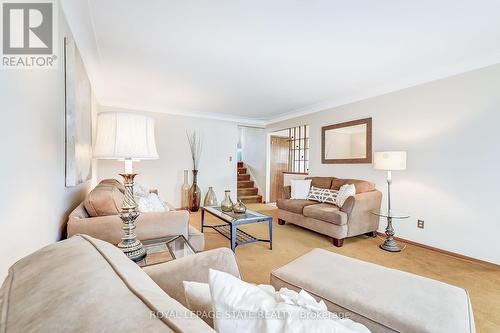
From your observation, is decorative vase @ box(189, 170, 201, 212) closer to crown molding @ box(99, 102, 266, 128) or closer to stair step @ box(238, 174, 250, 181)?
crown molding @ box(99, 102, 266, 128)

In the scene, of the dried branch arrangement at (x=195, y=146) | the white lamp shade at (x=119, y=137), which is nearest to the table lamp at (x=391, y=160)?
the white lamp shade at (x=119, y=137)

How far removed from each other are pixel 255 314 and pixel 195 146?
4.77 m

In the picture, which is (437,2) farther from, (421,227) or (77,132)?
(77,132)

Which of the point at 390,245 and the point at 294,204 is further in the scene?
the point at 294,204

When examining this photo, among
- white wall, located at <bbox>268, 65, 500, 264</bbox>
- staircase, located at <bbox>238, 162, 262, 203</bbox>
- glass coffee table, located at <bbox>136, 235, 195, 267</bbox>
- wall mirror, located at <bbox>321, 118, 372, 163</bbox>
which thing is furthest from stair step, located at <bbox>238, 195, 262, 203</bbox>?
glass coffee table, located at <bbox>136, 235, 195, 267</bbox>

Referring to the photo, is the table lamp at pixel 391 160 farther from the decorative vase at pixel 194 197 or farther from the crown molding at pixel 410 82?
the decorative vase at pixel 194 197

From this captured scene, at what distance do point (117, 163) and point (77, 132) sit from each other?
2.79 m

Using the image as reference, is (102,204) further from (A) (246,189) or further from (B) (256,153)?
(B) (256,153)

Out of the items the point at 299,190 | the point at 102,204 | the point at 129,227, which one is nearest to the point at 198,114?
the point at 299,190

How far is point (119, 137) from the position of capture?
1.24 meters

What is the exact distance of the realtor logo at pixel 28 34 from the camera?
0.92 metres

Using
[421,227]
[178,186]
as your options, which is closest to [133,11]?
[178,186]

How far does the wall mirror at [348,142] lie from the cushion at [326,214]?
3.30 feet

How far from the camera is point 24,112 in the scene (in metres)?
0.98
